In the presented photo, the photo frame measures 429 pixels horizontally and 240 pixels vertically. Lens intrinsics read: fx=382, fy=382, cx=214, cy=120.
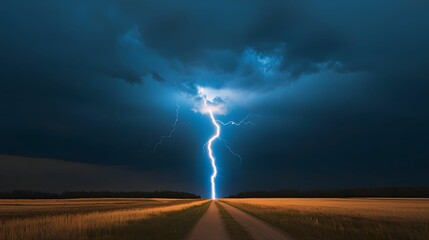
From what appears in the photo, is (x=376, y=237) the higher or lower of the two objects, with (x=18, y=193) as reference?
lower

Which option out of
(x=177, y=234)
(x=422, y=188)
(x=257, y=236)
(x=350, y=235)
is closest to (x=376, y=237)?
(x=350, y=235)

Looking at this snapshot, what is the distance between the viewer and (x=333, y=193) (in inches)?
7746

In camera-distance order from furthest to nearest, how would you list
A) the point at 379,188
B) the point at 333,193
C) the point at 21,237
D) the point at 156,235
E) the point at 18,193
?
the point at 333,193 → the point at 379,188 → the point at 18,193 → the point at 156,235 → the point at 21,237

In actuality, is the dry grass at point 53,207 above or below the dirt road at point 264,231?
above

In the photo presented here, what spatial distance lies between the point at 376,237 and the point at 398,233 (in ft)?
6.05

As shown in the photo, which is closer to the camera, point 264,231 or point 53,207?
point 264,231

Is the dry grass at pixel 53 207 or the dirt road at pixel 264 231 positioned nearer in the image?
the dirt road at pixel 264 231

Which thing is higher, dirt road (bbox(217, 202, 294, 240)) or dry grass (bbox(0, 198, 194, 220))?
dry grass (bbox(0, 198, 194, 220))

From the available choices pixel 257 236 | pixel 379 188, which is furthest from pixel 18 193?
pixel 257 236

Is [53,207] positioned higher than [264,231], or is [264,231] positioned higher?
[53,207]

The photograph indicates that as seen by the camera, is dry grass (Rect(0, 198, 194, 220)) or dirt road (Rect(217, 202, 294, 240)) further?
dry grass (Rect(0, 198, 194, 220))

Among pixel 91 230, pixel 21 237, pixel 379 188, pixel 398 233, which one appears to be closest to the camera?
pixel 21 237

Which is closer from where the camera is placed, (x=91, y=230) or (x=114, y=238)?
(x=114, y=238)

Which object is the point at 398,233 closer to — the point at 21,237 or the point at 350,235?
the point at 350,235
